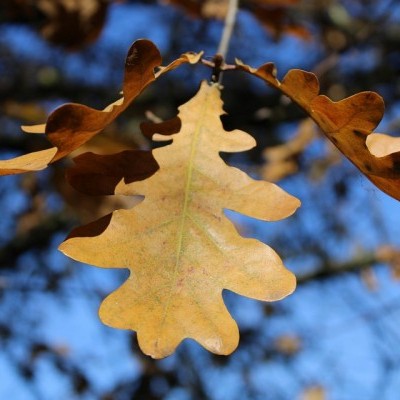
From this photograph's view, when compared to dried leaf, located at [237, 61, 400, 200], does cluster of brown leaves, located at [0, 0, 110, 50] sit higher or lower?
lower

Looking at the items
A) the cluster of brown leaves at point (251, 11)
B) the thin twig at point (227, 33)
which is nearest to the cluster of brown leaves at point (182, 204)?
the thin twig at point (227, 33)

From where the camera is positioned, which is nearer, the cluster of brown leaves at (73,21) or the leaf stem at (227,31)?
the leaf stem at (227,31)

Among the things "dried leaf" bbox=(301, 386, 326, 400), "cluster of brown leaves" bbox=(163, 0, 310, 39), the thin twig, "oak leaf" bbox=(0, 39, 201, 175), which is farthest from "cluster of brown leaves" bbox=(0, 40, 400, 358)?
"dried leaf" bbox=(301, 386, 326, 400)

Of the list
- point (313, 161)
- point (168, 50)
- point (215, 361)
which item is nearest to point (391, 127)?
point (313, 161)

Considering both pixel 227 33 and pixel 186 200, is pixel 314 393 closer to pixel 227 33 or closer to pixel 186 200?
pixel 227 33

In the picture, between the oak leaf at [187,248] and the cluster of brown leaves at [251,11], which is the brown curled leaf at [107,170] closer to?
the oak leaf at [187,248]

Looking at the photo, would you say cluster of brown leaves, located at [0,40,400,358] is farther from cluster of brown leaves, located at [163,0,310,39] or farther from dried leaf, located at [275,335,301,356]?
dried leaf, located at [275,335,301,356]

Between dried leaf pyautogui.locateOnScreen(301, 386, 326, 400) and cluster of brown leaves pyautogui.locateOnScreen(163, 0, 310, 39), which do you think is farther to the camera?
dried leaf pyautogui.locateOnScreen(301, 386, 326, 400)
